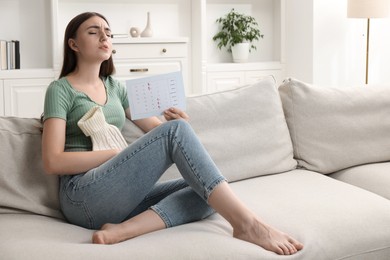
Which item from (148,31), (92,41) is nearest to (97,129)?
(92,41)

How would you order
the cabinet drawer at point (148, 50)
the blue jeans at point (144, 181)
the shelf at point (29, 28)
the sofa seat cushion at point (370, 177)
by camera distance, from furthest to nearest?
the shelf at point (29, 28) → the cabinet drawer at point (148, 50) → the sofa seat cushion at point (370, 177) → the blue jeans at point (144, 181)

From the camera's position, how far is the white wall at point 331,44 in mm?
5086

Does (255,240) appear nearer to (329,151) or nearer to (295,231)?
(295,231)

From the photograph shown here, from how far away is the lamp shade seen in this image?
4645mm

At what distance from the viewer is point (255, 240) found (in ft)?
6.23

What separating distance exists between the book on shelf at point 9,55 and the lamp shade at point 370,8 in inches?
101

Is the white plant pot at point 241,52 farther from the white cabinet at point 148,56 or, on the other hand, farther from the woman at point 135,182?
the woman at point 135,182

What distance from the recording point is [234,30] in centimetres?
544

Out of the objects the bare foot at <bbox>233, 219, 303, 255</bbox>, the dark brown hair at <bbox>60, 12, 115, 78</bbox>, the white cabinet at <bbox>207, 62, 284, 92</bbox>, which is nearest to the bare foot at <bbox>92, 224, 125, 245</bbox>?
the bare foot at <bbox>233, 219, 303, 255</bbox>

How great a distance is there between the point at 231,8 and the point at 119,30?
1056mm

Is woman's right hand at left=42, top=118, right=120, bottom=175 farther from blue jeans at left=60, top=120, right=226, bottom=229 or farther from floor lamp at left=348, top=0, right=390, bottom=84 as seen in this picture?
floor lamp at left=348, top=0, right=390, bottom=84

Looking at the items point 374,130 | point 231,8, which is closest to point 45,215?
point 374,130

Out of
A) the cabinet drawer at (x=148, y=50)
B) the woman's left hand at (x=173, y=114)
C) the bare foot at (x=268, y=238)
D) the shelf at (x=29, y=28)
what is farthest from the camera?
the shelf at (x=29, y=28)

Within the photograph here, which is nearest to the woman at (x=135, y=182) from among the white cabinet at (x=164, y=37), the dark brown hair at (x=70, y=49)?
the dark brown hair at (x=70, y=49)
